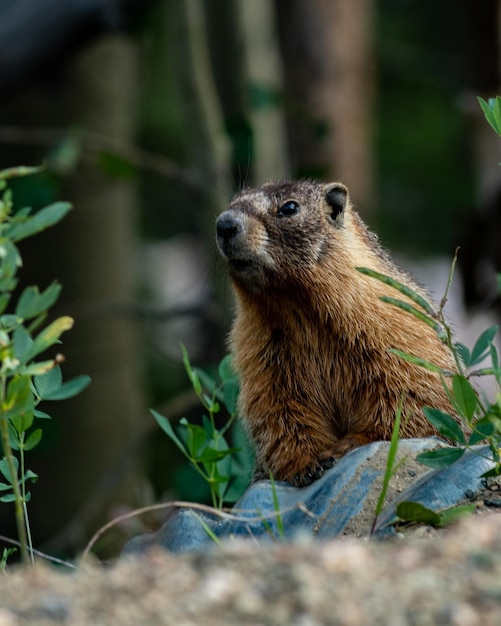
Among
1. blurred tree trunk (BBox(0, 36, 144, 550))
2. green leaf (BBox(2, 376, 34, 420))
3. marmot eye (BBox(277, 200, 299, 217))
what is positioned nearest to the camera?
green leaf (BBox(2, 376, 34, 420))

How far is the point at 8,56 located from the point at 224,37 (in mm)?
1799

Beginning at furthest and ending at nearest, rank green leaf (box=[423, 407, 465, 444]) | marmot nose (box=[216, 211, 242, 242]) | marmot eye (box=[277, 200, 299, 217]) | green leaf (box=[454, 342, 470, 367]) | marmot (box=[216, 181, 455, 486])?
marmot eye (box=[277, 200, 299, 217]) → marmot nose (box=[216, 211, 242, 242]) → marmot (box=[216, 181, 455, 486]) → green leaf (box=[454, 342, 470, 367]) → green leaf (box=[423, 407, 465, 444])

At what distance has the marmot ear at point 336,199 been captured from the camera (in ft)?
15.3

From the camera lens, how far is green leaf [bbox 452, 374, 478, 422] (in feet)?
9.74

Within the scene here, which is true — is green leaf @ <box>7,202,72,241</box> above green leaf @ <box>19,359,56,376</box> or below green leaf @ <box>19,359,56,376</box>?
above

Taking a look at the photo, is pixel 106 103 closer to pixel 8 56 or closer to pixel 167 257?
pixel 8 56

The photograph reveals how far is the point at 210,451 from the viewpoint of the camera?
3400mm

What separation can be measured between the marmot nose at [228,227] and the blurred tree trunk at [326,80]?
5.89 meters

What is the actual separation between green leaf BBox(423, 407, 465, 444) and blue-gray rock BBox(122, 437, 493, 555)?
0.07 meters

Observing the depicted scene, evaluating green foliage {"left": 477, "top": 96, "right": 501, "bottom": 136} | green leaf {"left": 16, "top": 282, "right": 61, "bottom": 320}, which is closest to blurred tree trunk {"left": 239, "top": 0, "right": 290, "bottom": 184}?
green foliage {"left": 477, "top": 96, "right": 501, "bottom": 136}

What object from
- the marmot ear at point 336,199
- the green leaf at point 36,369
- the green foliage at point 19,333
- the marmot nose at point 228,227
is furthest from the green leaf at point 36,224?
the marmot ear at point 336,199

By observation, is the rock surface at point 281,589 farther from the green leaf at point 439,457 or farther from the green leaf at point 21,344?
the green leaf at point 439,457

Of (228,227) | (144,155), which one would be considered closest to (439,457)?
(228,227)

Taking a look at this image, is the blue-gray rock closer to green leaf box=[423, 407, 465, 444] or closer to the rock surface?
green leaf box=[423, 407, 465, 444]
